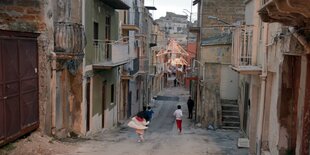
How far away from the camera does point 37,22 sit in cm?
1073

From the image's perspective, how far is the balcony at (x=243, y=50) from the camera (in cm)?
1164

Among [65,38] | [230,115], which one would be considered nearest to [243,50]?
[65,38]

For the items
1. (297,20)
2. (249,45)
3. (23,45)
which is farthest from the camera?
(249,45)

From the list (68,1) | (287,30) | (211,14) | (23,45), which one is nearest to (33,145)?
(23,45)

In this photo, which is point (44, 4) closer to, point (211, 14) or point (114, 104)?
point (114, 104)

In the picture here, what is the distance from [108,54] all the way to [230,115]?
6.84 m

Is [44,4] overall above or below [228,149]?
above

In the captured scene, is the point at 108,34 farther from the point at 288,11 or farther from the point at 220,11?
the point at 288,11

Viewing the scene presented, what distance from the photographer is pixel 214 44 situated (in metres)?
22.1

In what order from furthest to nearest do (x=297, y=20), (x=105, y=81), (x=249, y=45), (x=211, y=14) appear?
1. (x=211, y=14)
2. (x=105, y=81)
3. (x=249, y=45)
4. (x=297, y=20)

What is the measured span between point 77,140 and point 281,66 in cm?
691

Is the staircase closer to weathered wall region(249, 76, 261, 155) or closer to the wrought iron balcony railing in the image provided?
the wrought iron balcony railing

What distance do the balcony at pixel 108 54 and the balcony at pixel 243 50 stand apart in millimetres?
5715

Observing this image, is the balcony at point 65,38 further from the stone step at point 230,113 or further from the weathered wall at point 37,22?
the stone step at point 230,113
